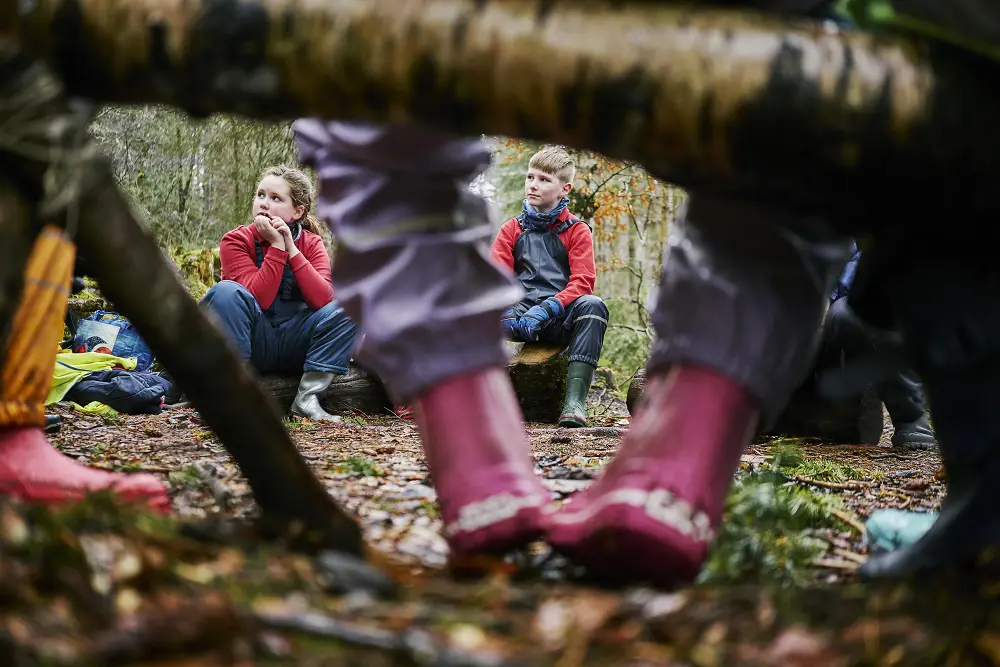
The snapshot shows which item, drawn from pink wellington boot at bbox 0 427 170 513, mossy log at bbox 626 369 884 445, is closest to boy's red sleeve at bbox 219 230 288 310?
mossy log at bbox 626 369 884 445

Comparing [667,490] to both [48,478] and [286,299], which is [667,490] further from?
[286,299]

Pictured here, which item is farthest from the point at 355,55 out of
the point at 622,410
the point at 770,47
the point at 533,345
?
the point at 622,410

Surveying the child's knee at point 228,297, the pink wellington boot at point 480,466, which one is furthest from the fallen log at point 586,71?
the child's knee at point 228,297

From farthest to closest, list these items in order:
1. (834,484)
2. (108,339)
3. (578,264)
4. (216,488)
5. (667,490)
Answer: (578,264) < (108,339) < (834,484) < (216,488) < (667,490)

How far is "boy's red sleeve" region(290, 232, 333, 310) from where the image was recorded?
20.4 feet

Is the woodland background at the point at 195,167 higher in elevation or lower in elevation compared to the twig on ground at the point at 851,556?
higher

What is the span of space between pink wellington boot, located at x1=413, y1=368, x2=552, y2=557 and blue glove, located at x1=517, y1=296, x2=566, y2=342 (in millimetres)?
5298

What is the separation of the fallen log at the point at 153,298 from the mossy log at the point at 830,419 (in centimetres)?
476

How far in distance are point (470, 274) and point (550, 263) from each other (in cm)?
552

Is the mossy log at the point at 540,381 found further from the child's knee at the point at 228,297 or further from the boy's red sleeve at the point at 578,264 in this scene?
the child's knee at the point at 228,297

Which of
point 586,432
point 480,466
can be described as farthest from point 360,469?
point 586,432

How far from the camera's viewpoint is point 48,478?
1.54 metres

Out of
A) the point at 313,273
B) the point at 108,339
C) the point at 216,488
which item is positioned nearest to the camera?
the point at 216,488

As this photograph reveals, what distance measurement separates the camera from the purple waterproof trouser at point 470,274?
141 centimetres
